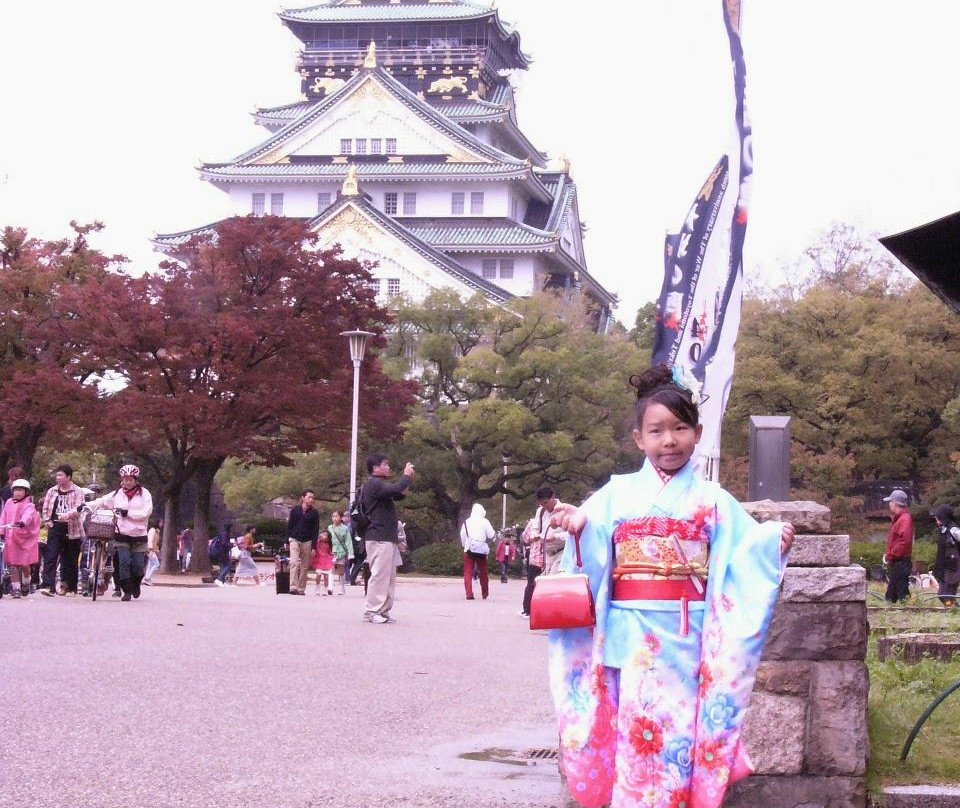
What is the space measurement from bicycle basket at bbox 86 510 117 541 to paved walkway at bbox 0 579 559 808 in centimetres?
212

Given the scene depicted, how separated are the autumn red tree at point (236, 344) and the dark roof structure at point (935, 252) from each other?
24.4 metres

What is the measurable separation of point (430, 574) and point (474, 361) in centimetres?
622

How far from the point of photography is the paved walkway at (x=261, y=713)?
245 inches

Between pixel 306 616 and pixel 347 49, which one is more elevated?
Answer: pixel 347 49

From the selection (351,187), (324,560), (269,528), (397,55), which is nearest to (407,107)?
(351,187)

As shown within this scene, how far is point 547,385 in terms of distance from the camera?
140 feet

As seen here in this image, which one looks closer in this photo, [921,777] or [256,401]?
[921,777]

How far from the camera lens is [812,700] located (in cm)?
560

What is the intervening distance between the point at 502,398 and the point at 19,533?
25.8m

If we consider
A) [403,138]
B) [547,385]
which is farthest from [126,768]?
[403,138]

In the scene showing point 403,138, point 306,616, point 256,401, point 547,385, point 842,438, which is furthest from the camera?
point 403,138

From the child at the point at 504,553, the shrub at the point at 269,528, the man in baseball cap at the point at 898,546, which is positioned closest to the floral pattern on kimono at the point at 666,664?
the man in baseball cap at the point at 898,546

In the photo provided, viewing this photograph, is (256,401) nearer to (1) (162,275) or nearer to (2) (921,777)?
(1) (162,275)

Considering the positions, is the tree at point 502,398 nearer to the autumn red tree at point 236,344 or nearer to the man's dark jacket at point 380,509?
the autumn red tree at point 236,344
